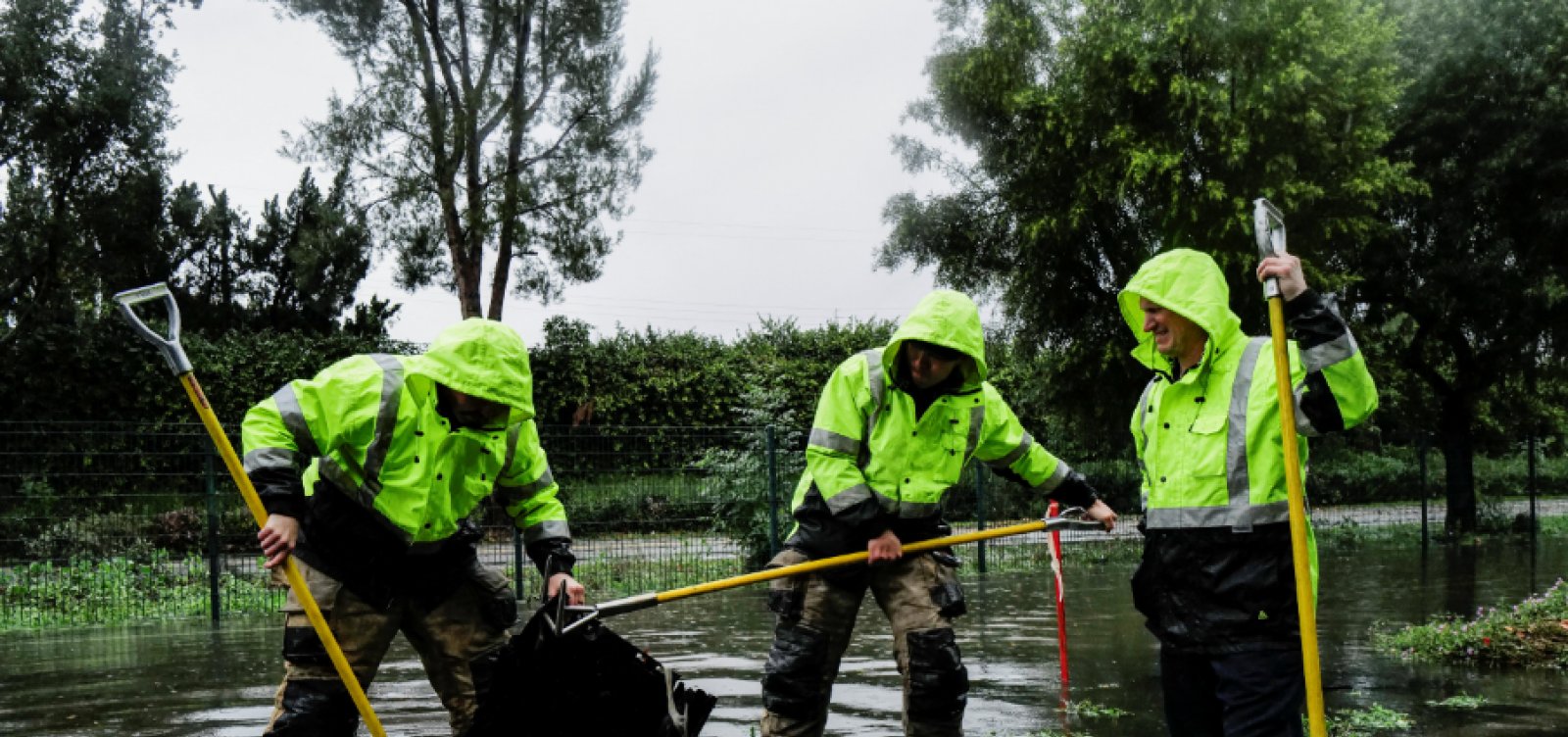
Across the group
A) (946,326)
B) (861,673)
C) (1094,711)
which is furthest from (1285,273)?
(861,673)

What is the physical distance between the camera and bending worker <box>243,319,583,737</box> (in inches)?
168

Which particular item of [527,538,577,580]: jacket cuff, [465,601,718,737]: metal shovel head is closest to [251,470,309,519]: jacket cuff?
[465,601,718,737]: metal shovel head

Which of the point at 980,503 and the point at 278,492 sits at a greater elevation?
the point at 278,492

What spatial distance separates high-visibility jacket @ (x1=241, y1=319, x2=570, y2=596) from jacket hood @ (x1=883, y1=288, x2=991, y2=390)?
1416mm

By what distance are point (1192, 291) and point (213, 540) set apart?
9.52 metres

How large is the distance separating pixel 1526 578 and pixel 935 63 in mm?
12367

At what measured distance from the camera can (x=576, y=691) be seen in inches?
160

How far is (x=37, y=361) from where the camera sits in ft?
58.1

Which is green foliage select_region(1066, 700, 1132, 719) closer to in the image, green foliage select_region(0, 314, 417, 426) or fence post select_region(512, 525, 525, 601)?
fence post select_region(512, 525, 525, 601)

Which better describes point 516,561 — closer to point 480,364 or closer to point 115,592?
point 115,592

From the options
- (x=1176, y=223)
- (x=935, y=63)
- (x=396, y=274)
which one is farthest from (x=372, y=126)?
(x=1176, y=223)

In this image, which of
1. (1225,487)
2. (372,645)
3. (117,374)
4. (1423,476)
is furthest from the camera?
(1423,476)

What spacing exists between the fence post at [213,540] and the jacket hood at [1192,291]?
9.03 m

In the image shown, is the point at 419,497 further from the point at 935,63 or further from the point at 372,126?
the point at 372,126
